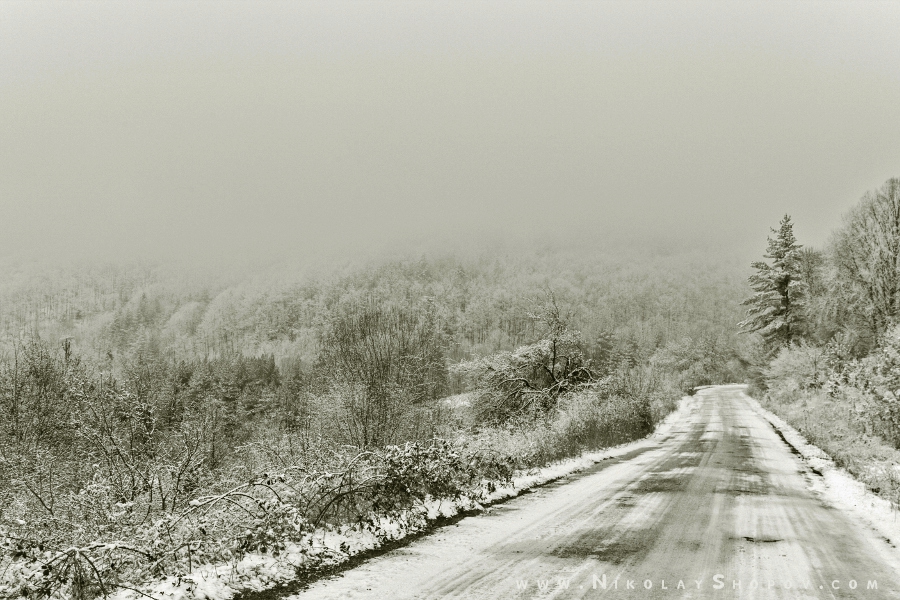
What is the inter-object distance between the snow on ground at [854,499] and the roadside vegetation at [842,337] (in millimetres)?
286

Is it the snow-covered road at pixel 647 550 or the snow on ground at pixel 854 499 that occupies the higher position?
the snow-covered road at pixel 647 550

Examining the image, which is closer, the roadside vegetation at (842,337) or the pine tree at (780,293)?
the roadside vegetation at (842,337)

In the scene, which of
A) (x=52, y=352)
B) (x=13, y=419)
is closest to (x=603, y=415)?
(x=13, y=419)

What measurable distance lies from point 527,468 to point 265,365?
9167 centimetres

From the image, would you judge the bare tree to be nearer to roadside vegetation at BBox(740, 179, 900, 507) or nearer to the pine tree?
roadside vegetation at BBox(740, 179, 900, 507)

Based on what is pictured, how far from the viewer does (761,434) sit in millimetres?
27219

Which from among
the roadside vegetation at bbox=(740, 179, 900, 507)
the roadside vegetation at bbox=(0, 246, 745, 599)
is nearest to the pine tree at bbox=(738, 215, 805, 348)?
the roadside vegetation at bbox=(740, 179, 900, 507)

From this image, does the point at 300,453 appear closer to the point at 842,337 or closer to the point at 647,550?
the point at 647,550

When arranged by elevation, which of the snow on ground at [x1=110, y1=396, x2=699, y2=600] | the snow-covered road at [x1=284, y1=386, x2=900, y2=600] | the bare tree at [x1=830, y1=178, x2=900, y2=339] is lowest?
the snow-covered road at [x1=284, y1=386, x2=900, y2=600]

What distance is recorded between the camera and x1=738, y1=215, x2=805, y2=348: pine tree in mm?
43562

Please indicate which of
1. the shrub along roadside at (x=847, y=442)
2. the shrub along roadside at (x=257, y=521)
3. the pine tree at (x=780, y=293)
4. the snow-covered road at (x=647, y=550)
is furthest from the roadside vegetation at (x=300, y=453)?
the pine tree at (x=780, y=293)

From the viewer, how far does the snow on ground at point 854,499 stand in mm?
7922

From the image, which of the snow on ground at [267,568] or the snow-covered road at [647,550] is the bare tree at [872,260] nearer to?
the snow-covered road at [647,550]

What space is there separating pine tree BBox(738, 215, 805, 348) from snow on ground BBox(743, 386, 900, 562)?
Result: 95.9 feet
